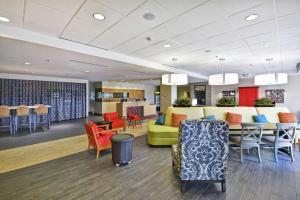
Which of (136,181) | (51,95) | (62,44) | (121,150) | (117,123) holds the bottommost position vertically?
(136,181)

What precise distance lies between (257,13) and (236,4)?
0.53m

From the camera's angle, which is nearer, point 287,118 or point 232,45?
point 232,45

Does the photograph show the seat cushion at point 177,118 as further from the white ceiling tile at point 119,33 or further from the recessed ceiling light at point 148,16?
the recessed ceiling light at point 148,16

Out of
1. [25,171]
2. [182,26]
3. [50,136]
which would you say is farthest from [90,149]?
[182,26]

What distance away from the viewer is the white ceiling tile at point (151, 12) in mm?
2252

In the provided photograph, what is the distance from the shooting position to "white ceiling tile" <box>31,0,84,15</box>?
6.97 feet

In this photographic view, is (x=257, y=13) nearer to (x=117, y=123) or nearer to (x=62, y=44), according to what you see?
(x=62, y=44)

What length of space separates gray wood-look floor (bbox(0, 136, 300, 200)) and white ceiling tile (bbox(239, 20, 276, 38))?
2852 millimetres

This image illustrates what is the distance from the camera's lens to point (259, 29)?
305 cm

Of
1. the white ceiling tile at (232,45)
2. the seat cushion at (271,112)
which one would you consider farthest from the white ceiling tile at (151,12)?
the seat cushion at (271,112)

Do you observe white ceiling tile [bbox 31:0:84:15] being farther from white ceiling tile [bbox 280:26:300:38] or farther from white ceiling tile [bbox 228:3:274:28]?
white ceiling tile [bbox 280:26:300:38]

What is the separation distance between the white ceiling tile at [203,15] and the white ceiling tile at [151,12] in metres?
0.32

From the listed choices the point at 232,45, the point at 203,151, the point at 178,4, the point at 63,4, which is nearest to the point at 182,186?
the point at 203,151

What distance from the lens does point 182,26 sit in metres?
2.91
